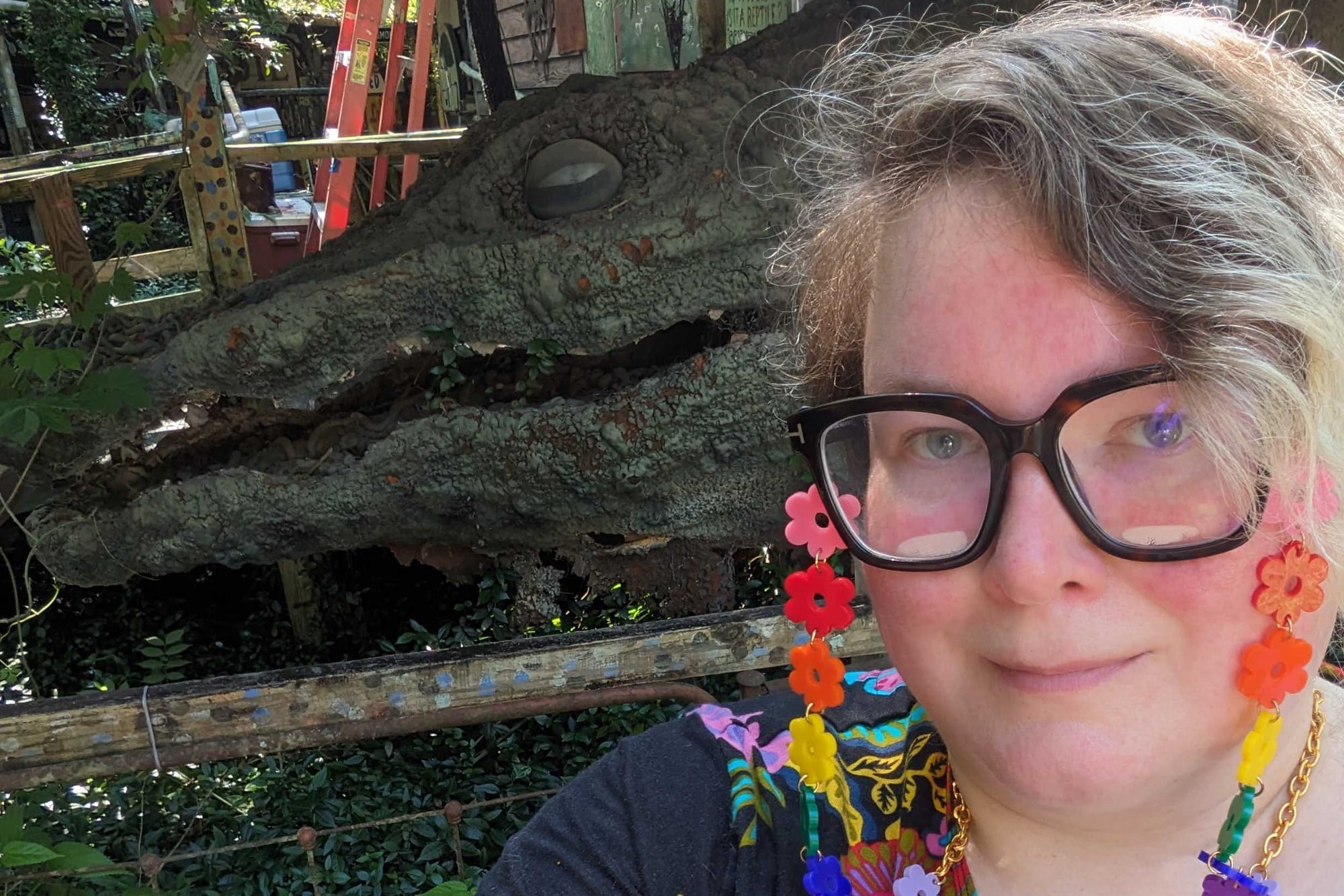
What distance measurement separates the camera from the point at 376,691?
2436mm

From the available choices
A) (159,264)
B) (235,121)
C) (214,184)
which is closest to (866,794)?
(214,184)

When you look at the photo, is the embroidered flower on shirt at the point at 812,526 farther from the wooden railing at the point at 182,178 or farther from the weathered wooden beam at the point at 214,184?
the weathered wooden beam at the point at 214,184

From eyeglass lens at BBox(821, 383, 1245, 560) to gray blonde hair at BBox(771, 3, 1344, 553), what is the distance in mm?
23

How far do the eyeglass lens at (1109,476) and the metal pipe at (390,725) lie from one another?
1354 millimetres

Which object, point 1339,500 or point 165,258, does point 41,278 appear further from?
point 165,258

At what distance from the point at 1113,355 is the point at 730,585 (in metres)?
2.83

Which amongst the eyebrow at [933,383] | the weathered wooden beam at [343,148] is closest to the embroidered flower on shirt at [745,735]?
the eyebrow at [933,383]


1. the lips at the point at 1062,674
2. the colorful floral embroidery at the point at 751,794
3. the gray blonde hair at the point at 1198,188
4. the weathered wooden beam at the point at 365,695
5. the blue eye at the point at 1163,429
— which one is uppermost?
the gray blonde hair at the point at 1198,188

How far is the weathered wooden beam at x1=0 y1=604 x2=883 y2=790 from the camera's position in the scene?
2.18 meters

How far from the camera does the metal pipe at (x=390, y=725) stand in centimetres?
207

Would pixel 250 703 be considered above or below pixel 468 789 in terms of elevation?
above

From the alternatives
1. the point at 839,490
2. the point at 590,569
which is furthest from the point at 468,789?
the point at 839,490

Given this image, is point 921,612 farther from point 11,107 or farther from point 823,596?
point 11,107

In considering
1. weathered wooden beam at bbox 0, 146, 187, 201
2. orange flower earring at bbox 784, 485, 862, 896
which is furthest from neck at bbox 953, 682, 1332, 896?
weathered wooden beam at bbox 0, 146, 187, 201
